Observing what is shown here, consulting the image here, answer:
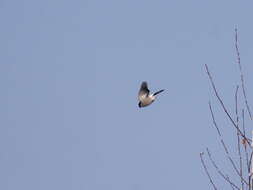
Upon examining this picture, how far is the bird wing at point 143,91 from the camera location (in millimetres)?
7263

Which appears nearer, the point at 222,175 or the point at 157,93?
the point at 222,175

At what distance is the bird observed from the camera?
23.1 ft

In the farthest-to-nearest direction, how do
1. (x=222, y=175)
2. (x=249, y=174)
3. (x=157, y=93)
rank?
1. (x=157, y=93)
2. (x=222, y=175)
3. (x=249, y=174)

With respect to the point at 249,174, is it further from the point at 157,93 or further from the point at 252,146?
the point at 157,93

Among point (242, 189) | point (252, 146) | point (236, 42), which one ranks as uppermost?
point (236, 42)

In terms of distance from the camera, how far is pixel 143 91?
291 inches

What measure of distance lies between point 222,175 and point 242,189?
357 mm

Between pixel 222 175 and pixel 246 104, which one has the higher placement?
pixel 246 104

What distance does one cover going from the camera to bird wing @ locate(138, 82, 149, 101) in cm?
726

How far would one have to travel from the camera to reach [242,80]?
518cm

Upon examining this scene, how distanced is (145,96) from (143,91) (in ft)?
0.52

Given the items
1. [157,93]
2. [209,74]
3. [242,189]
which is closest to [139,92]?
[157,93]

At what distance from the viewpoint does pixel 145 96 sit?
725cm

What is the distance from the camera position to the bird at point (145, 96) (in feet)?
23.1
